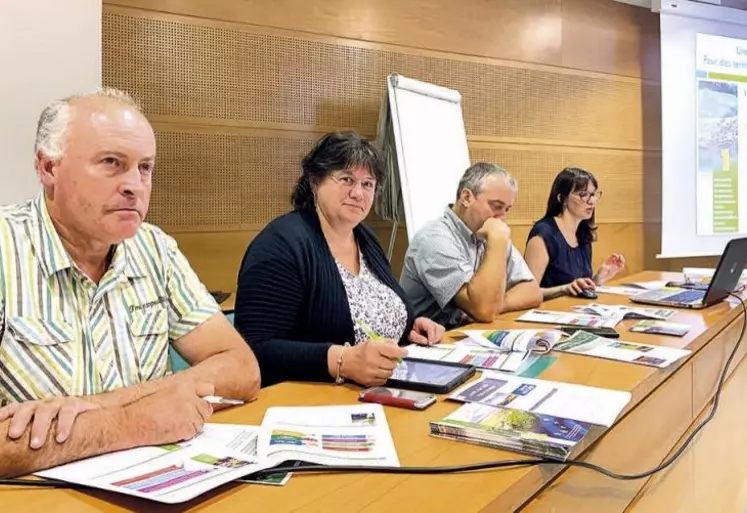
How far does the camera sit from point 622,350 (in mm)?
1738

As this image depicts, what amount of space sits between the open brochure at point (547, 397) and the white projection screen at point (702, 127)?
3.88 m

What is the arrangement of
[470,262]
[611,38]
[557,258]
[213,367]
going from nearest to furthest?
[213,367] < [470,262] < [557,258] < [611,38]

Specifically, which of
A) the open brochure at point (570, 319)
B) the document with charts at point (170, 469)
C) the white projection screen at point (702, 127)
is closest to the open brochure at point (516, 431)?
the document with charts at point (170, 469)

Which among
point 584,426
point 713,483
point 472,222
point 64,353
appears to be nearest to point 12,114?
point 64,353

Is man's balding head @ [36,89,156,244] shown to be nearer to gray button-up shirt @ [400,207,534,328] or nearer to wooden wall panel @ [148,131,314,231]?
gray button-up shirt @ [400,207,534,328]

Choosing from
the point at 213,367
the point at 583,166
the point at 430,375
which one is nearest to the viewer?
the point at 213,367

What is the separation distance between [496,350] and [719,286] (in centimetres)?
127

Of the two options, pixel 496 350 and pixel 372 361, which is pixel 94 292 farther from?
pixel 496 350

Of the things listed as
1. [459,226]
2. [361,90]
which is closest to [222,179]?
[361,90]

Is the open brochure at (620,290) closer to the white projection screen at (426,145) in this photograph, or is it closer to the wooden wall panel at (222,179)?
the white projection screen at (426,145)

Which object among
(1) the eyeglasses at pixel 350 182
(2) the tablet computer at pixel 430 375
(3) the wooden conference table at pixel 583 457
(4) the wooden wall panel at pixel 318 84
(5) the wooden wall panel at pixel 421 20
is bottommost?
(3) the wooden conference table at pixel 583 457

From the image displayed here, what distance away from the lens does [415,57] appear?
3930mm

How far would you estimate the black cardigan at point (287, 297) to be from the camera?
163cm

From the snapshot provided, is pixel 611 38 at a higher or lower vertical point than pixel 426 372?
higher
